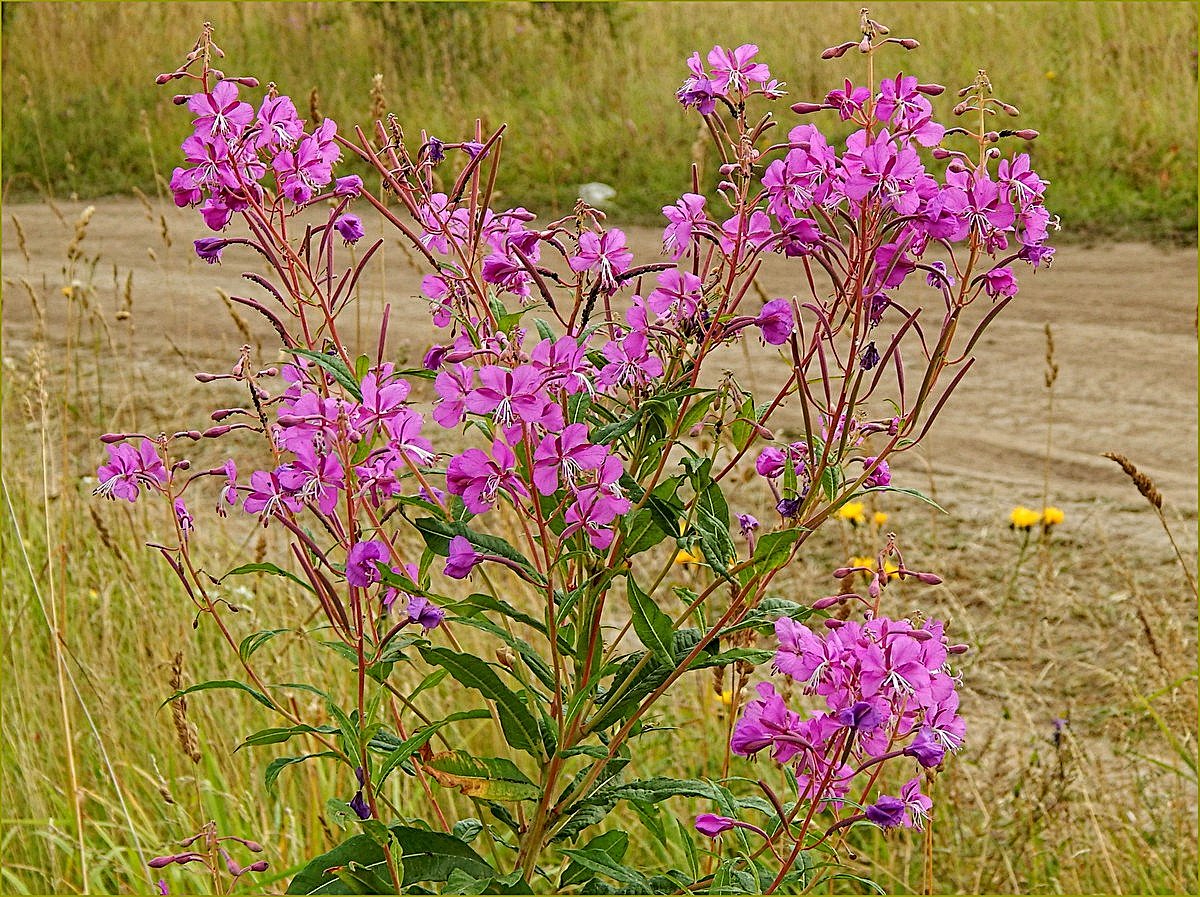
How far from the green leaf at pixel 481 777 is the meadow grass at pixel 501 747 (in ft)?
1.41

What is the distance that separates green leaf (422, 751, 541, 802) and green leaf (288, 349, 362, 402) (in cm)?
36

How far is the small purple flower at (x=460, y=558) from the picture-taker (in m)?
1.21

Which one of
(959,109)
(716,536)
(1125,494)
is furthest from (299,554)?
(1125,494)

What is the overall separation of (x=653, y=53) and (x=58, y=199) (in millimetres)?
4094

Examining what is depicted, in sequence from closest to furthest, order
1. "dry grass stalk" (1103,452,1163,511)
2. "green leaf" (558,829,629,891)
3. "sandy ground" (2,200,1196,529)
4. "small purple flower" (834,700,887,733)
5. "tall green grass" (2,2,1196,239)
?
"small purple flower" (834,700,887,733), "green leaf" (558,829,629,891), "dry grass stalk" (1103,452,1163,511), "sandy ground" (2,200,1196,529), "tall green grass" (2,2,1196,239)

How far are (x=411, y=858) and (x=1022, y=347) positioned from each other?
15.0 feet

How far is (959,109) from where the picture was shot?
4.19 ft

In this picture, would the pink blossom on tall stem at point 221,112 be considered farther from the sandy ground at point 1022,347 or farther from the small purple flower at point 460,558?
the sandy ground at point 1022,347

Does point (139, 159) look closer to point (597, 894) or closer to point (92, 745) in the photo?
point (92, 745)

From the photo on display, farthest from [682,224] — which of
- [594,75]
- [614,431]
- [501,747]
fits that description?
[594,75]

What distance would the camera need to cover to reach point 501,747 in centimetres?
259

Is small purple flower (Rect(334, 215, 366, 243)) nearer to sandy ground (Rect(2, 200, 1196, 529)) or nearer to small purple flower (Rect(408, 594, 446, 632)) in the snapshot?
small purple flower (Rect(408, 594, 446, 632))

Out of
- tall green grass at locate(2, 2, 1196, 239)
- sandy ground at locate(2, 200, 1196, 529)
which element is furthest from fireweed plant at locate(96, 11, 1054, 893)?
tall green grass at locate(2, 2, 1196, 239)

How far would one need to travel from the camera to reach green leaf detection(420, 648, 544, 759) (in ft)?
4.10
